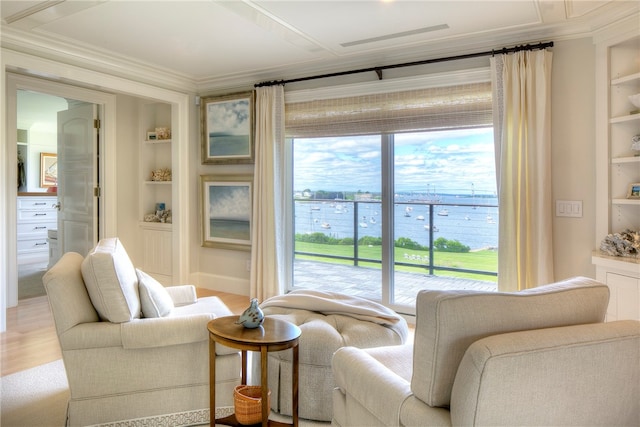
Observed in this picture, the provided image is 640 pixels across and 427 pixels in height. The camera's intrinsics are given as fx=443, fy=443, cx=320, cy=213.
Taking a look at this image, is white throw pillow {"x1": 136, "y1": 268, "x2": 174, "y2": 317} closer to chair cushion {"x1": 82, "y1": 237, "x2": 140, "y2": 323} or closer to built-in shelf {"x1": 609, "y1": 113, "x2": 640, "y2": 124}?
chair cushion {"x1": 82, "y1": 237, "x2": 140, "y2": 323}

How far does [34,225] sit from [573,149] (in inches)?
309

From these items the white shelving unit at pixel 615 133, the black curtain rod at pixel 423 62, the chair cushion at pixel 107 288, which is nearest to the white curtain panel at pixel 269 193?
the black curtain rod at pixel 423 62

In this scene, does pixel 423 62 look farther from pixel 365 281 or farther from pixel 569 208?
pixel 365 281

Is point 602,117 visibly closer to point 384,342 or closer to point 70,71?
point 384,342

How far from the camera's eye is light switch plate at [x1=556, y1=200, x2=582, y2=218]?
342 cm

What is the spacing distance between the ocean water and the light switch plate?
0.49 metres

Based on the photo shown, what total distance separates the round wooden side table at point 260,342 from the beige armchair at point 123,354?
0.12 m

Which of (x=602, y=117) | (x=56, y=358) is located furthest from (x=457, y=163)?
(x=56, y=358)

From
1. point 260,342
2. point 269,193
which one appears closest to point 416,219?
point 269,193

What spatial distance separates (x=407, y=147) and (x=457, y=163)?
491 mm

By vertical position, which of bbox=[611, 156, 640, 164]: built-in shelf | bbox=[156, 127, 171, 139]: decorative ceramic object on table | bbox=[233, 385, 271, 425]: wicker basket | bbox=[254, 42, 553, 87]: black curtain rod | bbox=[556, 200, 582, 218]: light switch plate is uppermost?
bbox=[254, 42, 553, 87]: black curtain rod

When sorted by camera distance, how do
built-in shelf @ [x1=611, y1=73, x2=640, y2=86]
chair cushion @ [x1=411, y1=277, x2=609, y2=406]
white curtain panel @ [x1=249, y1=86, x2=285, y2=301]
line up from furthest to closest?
white curtain panel @ [x1=249, y1=86, x2=285, y2=301], built-in shelf @ [x1=611, y1=73, x2=640, y2=86], chair cushion @ [x1=411, y1=277, x2=609, y2=406]

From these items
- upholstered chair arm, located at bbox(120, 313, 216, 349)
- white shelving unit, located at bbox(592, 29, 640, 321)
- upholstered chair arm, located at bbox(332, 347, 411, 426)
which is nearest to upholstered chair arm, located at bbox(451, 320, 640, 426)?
upholstered chair arm, located at bbox(332, 347, 411, 426)

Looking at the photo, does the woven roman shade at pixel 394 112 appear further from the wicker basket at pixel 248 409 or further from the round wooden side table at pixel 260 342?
the wicker basket at pixel 248 409
